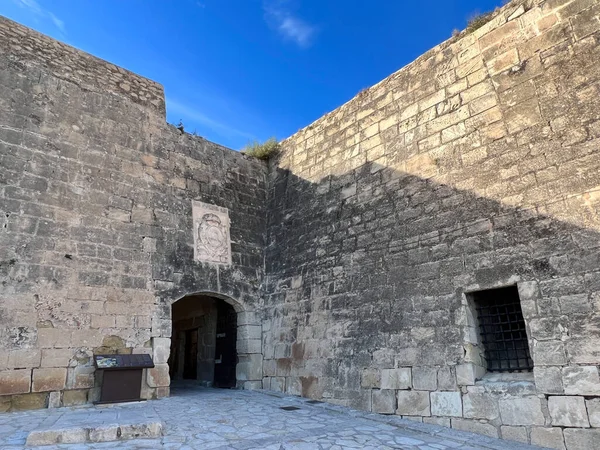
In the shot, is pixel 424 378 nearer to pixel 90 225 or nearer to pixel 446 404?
pixel 446 404

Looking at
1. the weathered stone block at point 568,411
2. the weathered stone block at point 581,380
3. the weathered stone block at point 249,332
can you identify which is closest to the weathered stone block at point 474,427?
the weathered stone block at point 568,411

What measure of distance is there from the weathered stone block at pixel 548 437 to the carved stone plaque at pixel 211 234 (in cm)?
489

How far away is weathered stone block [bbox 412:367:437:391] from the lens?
15.1 feet

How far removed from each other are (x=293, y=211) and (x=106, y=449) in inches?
187

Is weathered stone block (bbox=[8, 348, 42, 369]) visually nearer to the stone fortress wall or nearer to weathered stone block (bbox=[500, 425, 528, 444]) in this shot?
the stone fortress wall

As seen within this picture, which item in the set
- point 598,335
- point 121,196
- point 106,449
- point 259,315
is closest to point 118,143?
point 121,196

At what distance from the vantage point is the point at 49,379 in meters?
5.15

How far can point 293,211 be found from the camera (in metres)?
7.39

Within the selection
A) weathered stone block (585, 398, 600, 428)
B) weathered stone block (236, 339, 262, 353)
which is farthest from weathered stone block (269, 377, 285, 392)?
weathered stone block (585, 398, 600, 428)

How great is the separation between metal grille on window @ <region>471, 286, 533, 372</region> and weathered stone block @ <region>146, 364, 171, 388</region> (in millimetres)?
4185

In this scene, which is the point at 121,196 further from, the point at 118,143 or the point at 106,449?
the point at 106,449

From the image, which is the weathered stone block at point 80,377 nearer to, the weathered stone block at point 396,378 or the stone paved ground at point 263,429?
the stone paved ground at point 263,429

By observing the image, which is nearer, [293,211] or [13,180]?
[13,180]

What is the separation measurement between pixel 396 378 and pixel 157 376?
10.6 ft
